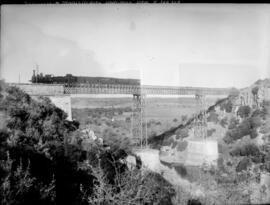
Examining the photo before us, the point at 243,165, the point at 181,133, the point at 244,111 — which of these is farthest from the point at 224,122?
the point at 243,165

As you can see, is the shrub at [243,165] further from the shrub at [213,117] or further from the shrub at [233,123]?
the shrub at [213,117]

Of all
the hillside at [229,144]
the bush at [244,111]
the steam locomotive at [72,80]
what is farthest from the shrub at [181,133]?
the steam locomotive at [72,80]

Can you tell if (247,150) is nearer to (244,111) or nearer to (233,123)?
(233,123)

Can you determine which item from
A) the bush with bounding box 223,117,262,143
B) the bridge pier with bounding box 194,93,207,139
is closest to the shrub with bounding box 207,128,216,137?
the bush with bounding box 223,117,262,143

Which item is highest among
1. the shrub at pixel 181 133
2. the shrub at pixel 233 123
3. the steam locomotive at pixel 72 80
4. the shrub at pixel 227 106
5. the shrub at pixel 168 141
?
the steam locomotive at pixel 72 80

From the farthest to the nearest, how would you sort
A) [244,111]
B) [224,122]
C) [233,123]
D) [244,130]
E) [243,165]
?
[224,122], [233,123], [244,111], [244,130], [243,165]

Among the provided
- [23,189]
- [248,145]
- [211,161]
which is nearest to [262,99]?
[248,145]

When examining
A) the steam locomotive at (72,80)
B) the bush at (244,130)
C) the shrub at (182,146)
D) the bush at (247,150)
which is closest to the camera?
the steam locomotive at (72,80)

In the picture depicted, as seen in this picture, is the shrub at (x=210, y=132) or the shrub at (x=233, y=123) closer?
the shrub at (x=233, y=123)

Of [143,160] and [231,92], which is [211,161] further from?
[231,92]

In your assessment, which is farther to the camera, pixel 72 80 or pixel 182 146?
pixel 182 146
